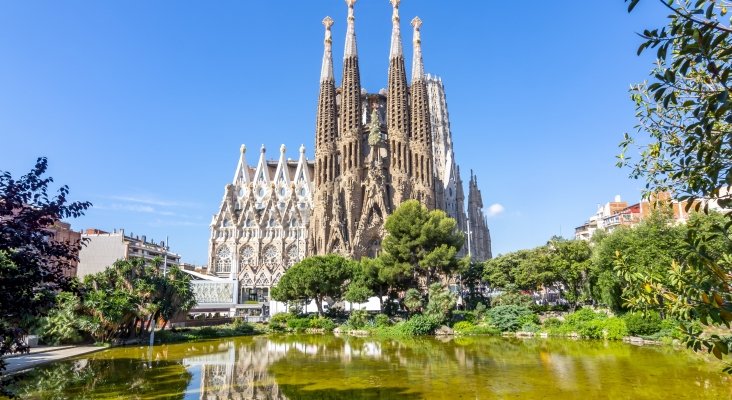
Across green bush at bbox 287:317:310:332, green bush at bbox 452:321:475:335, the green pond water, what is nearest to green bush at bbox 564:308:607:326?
the green pond water

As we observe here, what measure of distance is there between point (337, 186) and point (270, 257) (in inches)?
566

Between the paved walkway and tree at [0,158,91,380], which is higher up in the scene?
tree at [0,158,91,380]

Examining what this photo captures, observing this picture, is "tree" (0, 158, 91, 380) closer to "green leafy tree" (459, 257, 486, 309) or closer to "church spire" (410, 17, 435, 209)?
"green leafy tree" (459, 257, 486, 309)

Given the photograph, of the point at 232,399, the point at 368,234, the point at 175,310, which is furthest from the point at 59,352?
the point at 368,234

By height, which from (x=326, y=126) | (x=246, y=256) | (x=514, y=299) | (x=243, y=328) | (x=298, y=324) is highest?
(x=326, y=126)

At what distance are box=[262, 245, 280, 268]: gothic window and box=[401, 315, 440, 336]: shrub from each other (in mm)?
34730

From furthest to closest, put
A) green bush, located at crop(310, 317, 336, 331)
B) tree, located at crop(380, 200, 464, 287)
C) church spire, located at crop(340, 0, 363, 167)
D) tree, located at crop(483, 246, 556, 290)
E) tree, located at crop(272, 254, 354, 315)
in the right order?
1. church spire, located at crop(340, 0, 363, 167)
2. tree, located at crop(272, 254, 354, 315)
3. tree, located at crop(483, 246, 556, 290)
4. tree, located at crop(380, 200, 464, 287)
5. green bush, located at crop(310, 317, 336, 331)

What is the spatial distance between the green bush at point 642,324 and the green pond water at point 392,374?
2045 millimetres

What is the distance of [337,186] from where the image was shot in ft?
197

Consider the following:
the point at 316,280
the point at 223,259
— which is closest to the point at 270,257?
the point at 223,259

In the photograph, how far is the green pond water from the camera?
12280mm

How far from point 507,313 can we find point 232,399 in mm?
23789

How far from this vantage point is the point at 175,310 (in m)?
29.0

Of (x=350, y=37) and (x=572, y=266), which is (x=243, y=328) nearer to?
(x=572, y=266)
